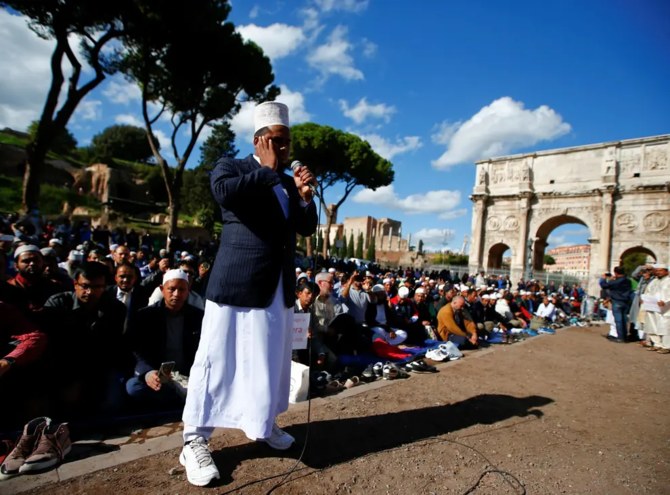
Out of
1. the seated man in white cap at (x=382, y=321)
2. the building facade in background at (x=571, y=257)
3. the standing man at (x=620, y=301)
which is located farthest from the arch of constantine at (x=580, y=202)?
the building facade in background at (x=571, y=257)

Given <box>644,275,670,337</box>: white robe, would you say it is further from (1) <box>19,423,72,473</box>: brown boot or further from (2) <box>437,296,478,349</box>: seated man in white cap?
(1) <box>19,423,72,473</box>: brown boot

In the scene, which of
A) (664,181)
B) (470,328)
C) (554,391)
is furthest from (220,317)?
(664,181)

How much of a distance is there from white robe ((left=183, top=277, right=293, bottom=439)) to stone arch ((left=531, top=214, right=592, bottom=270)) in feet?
98.0

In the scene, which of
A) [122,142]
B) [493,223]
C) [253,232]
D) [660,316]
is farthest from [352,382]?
[122,142]

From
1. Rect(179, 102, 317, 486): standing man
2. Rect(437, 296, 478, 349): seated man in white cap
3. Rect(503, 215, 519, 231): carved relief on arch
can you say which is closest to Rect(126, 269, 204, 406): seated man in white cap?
Rect(179, 102, 317, 486): standing man

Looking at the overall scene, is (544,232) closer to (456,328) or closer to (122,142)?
(456,328)

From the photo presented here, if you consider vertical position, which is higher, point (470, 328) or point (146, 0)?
point (146, 0)

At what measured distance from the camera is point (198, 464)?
2.03 m

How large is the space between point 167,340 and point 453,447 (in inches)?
101

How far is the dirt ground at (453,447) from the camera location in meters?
2.13

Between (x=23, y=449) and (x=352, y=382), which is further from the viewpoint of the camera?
(x=352, y=382)

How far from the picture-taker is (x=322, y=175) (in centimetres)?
2812

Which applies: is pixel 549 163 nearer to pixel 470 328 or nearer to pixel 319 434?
pixel 470 328

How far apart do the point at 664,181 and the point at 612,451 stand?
28368mm
